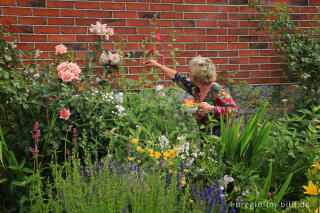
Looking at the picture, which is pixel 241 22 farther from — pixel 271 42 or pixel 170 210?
pixel 170 210

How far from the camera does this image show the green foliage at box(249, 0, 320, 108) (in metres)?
4.06

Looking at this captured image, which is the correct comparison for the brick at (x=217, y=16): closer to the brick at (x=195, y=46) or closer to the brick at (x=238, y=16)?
the brick at (x=238, y=16)

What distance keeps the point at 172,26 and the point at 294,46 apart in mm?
1603

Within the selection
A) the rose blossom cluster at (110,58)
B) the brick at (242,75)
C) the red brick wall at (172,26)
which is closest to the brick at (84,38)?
the red brick wall at (172,26)

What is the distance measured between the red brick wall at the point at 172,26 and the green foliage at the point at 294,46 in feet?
0.45

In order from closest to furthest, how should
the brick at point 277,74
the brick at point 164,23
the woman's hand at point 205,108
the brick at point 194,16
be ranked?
1. the woman's hand at point 205,108
2. the brick at point 164,23
3. the brick at point 194,16
4. the brick at point 277,74

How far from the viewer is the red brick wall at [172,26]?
3.44 m

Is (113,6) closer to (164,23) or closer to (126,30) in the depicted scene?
(126,30)

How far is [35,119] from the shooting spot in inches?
95.0

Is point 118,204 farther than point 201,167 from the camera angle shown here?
No

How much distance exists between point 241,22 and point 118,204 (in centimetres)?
327

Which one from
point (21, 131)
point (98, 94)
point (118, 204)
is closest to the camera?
point (118, 204)

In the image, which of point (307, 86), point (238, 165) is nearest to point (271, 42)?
point (307, 86)

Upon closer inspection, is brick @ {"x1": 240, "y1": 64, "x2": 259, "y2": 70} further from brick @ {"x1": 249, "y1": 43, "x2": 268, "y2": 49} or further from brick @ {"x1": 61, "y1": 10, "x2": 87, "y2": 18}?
brick @ {"x1": 61, "y1": 10, "x2": 87, "y2": 18}
